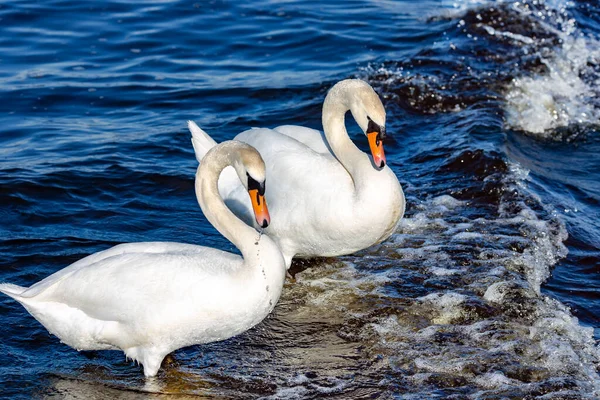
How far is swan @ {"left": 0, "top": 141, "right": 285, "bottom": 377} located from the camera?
202 inches

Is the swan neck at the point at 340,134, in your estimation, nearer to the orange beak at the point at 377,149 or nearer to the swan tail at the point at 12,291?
the orange beak at the point at 377,149

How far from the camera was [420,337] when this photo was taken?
241 inches

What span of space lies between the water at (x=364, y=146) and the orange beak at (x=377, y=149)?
3.63 feet

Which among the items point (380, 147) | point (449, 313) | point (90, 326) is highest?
point (380, 147)

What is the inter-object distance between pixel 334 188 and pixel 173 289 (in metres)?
1.60

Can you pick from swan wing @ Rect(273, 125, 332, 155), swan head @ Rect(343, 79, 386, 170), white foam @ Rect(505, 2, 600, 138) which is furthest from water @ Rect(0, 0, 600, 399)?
swan head @ Rect(343, 79, 386, 170)

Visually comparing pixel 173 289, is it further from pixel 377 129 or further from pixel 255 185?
pixel 377 129

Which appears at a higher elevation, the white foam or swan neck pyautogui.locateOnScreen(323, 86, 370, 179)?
swan neck pyautogui.locateOnScreen(323, 86, 370, 179)

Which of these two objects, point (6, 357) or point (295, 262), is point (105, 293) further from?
point (295, 262)

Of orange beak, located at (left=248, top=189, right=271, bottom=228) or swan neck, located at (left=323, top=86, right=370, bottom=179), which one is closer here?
orange beak, located at (left=248, top=189, right=271, bottom=228)

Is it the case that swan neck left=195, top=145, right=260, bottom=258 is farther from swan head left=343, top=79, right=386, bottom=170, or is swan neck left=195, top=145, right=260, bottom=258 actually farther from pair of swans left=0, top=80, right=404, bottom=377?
swan head left=343, top=79, right=386, bottom=170

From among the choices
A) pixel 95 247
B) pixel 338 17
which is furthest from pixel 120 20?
pixel 95 247

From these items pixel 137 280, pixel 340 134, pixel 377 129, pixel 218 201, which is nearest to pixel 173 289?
pixel 137 280

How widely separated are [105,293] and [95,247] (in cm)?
210
